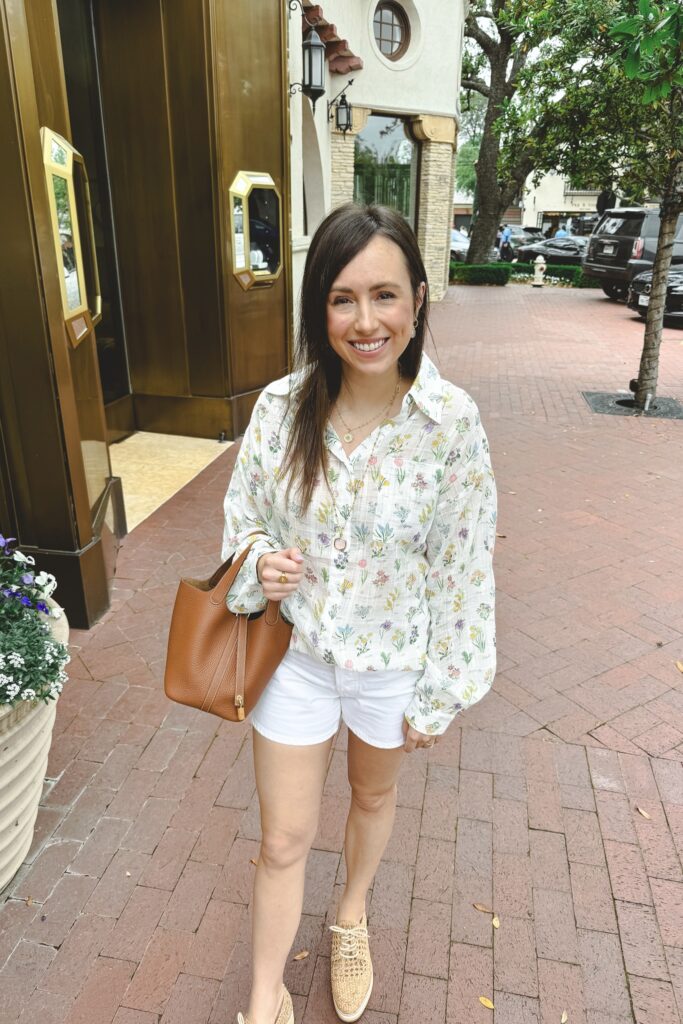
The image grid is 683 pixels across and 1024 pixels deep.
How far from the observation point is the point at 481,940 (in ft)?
7.58

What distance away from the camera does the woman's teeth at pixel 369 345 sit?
160 centimetres

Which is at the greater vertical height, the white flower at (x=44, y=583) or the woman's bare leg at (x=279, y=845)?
the white flower at (x=44, y=583)

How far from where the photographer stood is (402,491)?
64.5 inches

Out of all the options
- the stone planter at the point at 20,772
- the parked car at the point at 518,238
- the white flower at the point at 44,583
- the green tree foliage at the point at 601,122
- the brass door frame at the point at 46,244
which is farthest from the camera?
the parked car at the point at 518,238

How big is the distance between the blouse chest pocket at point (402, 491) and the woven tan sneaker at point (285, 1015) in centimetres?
134

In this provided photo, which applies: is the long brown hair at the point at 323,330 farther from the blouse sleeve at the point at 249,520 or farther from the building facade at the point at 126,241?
the building facade at the point at 126,241

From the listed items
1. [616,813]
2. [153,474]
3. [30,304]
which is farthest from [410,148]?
[616,813]

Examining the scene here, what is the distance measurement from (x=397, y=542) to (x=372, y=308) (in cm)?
52

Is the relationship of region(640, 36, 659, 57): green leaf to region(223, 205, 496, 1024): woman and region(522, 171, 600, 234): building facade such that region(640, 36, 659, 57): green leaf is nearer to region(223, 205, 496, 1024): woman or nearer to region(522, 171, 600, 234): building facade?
region(223, 205, 496, 1024): woman

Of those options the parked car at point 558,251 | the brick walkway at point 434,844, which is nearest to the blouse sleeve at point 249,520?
the brick walkway at point 434,844

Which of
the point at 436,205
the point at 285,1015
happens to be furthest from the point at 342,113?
the point at 285,1015

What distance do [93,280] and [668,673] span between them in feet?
13.1

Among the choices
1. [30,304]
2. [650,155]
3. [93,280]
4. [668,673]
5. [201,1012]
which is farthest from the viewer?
[650,155]

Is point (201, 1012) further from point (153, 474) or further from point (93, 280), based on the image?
point (153, 474)
